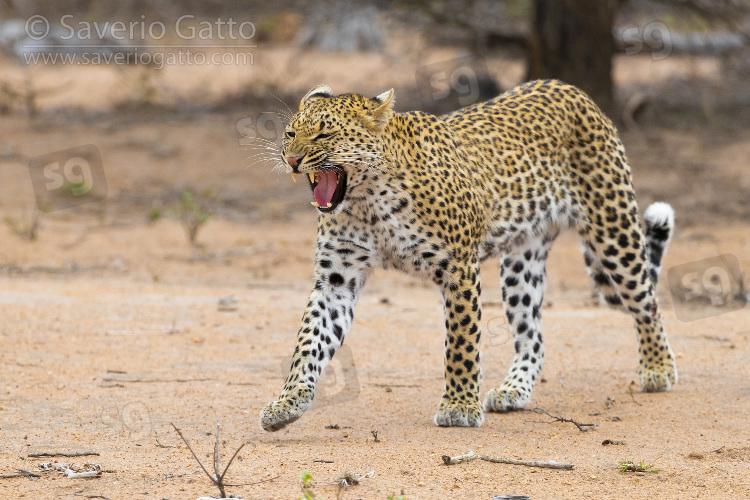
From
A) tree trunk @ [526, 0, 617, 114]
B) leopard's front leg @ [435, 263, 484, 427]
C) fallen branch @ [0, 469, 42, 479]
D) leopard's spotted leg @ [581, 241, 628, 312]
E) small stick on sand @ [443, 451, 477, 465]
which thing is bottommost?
small stick on sand @ [443, 451, 477, 465]

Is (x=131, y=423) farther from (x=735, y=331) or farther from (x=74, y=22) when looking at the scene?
(x=74, y=22)

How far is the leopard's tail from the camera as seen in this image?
7262mm

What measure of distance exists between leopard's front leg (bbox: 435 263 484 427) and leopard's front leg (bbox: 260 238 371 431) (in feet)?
1.61

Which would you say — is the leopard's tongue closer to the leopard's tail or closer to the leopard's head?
the leopard's head

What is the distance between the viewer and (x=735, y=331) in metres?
8.52

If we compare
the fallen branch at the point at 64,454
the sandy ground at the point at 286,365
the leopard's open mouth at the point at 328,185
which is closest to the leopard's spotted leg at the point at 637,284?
the sandy ground at the point at 286,365

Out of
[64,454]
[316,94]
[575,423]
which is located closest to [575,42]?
[316,94]

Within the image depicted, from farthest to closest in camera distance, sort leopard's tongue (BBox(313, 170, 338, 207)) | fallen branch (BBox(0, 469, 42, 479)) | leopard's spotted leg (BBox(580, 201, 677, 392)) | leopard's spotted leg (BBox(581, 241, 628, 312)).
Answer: leopard's spotted leg (BBox(581, 241, 628, 312)) < leopard's spotted leg (BBox(580, 201, 677, 392)) < leopard's tongue (BBox(313, 170, 338, 207)) < fallen branch (BBox(0, 469, 42, 479))

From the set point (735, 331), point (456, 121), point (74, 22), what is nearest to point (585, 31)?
point (735, 331)

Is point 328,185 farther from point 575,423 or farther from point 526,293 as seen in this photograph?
point 526,293

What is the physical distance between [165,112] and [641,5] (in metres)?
7.56

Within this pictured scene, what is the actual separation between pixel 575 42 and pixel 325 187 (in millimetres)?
10578

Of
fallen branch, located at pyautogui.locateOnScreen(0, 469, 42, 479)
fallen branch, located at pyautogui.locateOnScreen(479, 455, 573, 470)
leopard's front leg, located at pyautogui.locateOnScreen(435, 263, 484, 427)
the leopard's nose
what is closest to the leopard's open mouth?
the leopard's nose

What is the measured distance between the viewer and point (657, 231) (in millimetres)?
7375
